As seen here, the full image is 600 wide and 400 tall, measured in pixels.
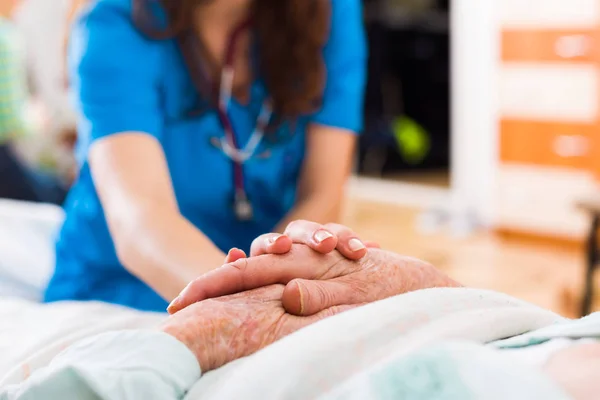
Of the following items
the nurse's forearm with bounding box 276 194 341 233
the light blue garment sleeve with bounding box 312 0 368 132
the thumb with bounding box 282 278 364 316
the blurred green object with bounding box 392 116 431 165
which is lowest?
the blurred green object with bounding box 392 116 431 165

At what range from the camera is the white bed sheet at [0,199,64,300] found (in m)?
1.35

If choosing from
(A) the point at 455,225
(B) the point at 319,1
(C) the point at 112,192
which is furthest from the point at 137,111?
(A) the point at 455,225

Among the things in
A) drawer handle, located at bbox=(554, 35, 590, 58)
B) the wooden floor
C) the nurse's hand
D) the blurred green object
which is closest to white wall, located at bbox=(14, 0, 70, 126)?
the wooden floor

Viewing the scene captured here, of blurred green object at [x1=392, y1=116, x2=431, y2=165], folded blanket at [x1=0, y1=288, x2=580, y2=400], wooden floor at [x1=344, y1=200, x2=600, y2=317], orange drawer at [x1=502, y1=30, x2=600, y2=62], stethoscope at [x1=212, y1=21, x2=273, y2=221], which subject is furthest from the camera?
blurred green object at [x1=392, y1=116, x2=431, y2=165]

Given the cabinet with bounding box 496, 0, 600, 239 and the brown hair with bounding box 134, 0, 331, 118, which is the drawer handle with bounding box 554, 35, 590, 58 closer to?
the cabinet with bounding box 496, 0, 600, 239

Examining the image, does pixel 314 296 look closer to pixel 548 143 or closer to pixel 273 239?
pixel 273 239

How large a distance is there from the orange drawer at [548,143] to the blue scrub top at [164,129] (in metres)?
2.27

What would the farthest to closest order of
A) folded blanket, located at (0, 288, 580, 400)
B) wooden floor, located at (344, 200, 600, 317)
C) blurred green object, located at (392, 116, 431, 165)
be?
blurred green object, located at (392, 116, 431, 165)
wooden floor, located at (344, 200, 600, 317)
folded blanket, located at (0, 288, 580, 400)

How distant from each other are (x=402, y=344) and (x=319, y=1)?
89 cm

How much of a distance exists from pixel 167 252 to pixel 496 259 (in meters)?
2.62

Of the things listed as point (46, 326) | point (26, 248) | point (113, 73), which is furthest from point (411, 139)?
point (46, 326)

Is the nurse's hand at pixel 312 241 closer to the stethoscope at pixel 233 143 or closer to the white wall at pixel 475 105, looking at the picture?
the stethoscope at pixel 233 143

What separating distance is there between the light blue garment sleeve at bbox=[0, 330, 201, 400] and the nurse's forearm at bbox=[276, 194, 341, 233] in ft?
2.40

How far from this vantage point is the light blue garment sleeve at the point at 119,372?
52cm
